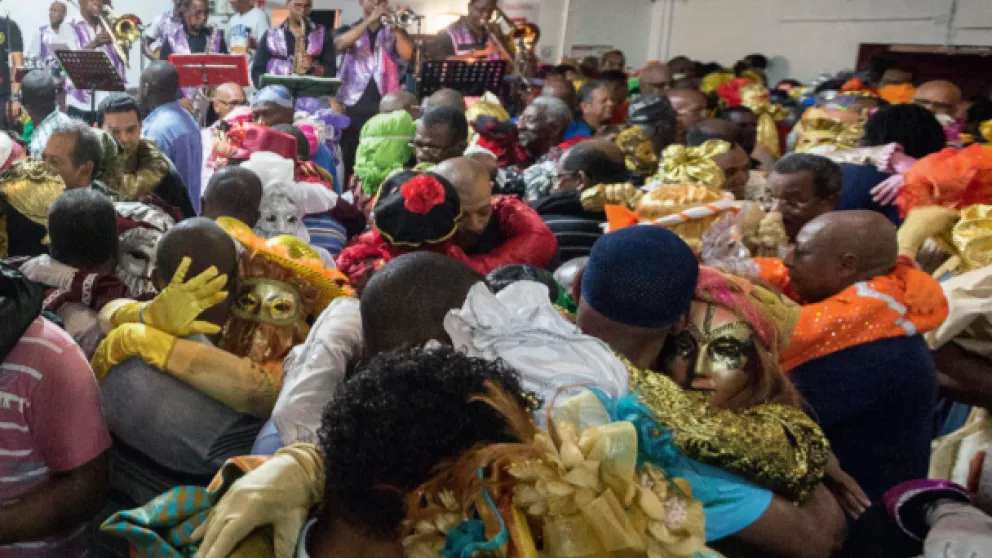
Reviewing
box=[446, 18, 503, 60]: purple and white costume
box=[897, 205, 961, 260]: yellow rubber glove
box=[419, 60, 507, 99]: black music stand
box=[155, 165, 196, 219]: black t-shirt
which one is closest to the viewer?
box=[897, 205, 961, 260]: yellow rubber glove

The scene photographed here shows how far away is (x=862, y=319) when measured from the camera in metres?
2.43

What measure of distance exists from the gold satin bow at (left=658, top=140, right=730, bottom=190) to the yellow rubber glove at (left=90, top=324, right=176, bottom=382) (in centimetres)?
247

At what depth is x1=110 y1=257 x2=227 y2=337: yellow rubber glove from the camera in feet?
7.02

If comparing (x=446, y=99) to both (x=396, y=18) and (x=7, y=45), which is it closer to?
(x=396, y=18)

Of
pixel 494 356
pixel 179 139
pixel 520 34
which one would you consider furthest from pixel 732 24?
pixel 494 356

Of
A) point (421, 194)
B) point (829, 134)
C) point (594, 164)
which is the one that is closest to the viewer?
point (421, 194)

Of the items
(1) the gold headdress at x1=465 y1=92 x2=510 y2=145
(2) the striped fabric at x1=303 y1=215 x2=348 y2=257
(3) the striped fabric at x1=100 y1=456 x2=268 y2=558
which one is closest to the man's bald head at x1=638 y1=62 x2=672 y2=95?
(1) the gold headdress at x1=465 y1=92 x2=510 y2=145

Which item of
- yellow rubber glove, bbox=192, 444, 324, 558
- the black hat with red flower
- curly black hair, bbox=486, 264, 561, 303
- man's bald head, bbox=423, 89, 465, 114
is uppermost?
man's bald head, bbox=423, 89, 465, 114

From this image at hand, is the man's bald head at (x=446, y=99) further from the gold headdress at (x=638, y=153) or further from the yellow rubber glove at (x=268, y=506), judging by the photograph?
the yellow rubber glove at (x=268, y=506)

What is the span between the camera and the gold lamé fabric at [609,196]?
12.3 ft

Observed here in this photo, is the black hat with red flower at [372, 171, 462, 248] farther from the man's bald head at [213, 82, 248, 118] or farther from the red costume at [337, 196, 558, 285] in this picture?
the man's bald head at [213, 82, 248, 118]

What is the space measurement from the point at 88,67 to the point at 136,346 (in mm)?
5717

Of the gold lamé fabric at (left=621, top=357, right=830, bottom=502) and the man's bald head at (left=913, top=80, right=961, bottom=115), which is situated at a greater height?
the man's bald head at (left=913, top=80, right=961, bottom=115)

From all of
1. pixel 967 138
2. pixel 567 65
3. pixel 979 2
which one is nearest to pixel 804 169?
pixel 967 138
